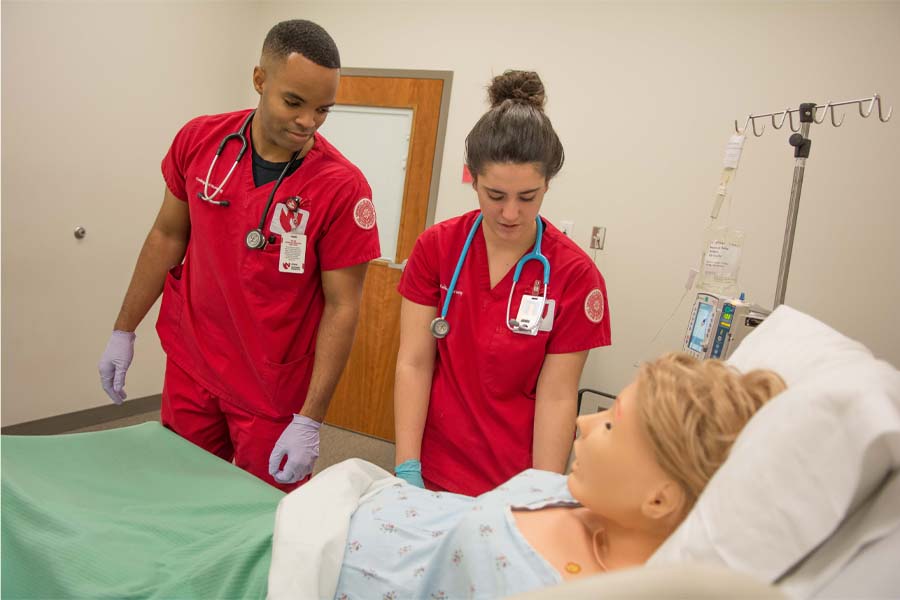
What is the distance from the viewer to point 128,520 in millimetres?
1118

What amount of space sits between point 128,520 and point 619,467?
85 centimetres

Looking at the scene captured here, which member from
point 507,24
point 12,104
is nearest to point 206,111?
point 12,104

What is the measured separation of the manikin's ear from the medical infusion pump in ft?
3.58

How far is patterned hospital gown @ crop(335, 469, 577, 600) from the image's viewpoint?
2.86 feet

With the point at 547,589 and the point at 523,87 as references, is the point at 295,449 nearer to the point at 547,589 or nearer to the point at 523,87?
the point at 523,87

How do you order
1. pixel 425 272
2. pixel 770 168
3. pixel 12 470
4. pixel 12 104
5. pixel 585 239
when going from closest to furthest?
pixel 12 470
pixel 425 272
pixel 12 104
pixel 770 168
pixel 585 239

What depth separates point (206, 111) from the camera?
3.47 m

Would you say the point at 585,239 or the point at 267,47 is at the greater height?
the point at 267,47

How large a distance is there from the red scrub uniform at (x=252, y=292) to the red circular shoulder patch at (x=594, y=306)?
545 mm

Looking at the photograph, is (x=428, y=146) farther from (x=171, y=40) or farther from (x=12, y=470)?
(x=12, y=470)

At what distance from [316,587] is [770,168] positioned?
260 centimetres

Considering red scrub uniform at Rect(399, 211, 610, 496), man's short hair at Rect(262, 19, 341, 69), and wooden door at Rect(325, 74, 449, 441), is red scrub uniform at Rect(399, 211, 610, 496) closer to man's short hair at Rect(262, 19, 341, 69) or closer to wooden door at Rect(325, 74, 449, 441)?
man's short hair at Rect(262, 19, 341, 69)

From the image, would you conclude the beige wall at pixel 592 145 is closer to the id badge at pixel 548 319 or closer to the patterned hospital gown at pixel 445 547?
the id badge at pixel 548 319

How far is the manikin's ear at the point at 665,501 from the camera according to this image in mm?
836
